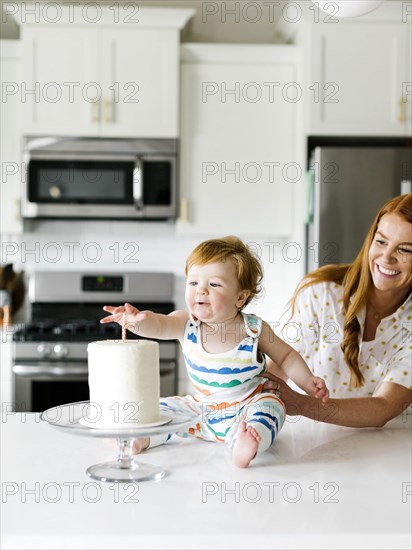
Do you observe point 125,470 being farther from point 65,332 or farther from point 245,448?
point 65,332

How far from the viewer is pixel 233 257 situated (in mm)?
1243

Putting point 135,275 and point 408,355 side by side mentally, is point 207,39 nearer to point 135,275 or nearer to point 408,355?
point 135,275

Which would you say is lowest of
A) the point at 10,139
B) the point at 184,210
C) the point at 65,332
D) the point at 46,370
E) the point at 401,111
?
the point at 46,370

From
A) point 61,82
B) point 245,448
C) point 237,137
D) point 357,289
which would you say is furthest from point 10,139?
point 245,448

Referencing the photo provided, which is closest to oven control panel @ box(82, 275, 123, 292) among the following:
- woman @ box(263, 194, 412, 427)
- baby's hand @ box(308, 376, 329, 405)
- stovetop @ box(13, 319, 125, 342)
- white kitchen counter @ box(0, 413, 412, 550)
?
stovetop @ box(13, 319, 125, 342)

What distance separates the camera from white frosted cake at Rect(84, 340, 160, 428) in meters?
0.99

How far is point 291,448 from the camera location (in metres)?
1.24

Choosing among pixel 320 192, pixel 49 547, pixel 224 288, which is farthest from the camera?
pixel 320 192

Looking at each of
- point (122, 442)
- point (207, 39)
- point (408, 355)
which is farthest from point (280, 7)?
point (122, 442)

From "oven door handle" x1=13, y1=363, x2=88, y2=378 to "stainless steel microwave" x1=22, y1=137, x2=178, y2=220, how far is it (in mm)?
732

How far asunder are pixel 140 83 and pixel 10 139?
2.21 feet

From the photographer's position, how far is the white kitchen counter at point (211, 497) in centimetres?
85

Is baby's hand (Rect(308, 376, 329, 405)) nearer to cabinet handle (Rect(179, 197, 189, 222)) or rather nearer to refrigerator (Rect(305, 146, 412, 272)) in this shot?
refrigerator (Rect(305, 146, 412, 272))

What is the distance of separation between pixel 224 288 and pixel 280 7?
2746mm
